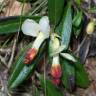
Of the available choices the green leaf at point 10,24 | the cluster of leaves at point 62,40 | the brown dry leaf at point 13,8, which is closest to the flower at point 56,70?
the cluster of leaves at point 62,40

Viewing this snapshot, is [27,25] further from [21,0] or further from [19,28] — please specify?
[21,0]

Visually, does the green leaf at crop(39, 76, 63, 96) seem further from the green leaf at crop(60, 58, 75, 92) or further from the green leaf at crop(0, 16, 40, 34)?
the green leaf at crop(0, 16, 40, 34)

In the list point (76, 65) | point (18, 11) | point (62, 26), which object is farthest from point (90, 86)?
point (18, 11)

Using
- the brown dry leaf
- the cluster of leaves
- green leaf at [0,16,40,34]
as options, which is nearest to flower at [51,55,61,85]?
the cluster of leaves

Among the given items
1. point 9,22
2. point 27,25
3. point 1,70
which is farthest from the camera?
point 1,70

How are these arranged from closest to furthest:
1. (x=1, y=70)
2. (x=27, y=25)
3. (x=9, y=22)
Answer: (x=27, y=25)
(x=9, y=22)
(x=1, y=70)

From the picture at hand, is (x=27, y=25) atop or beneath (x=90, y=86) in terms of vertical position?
atop
